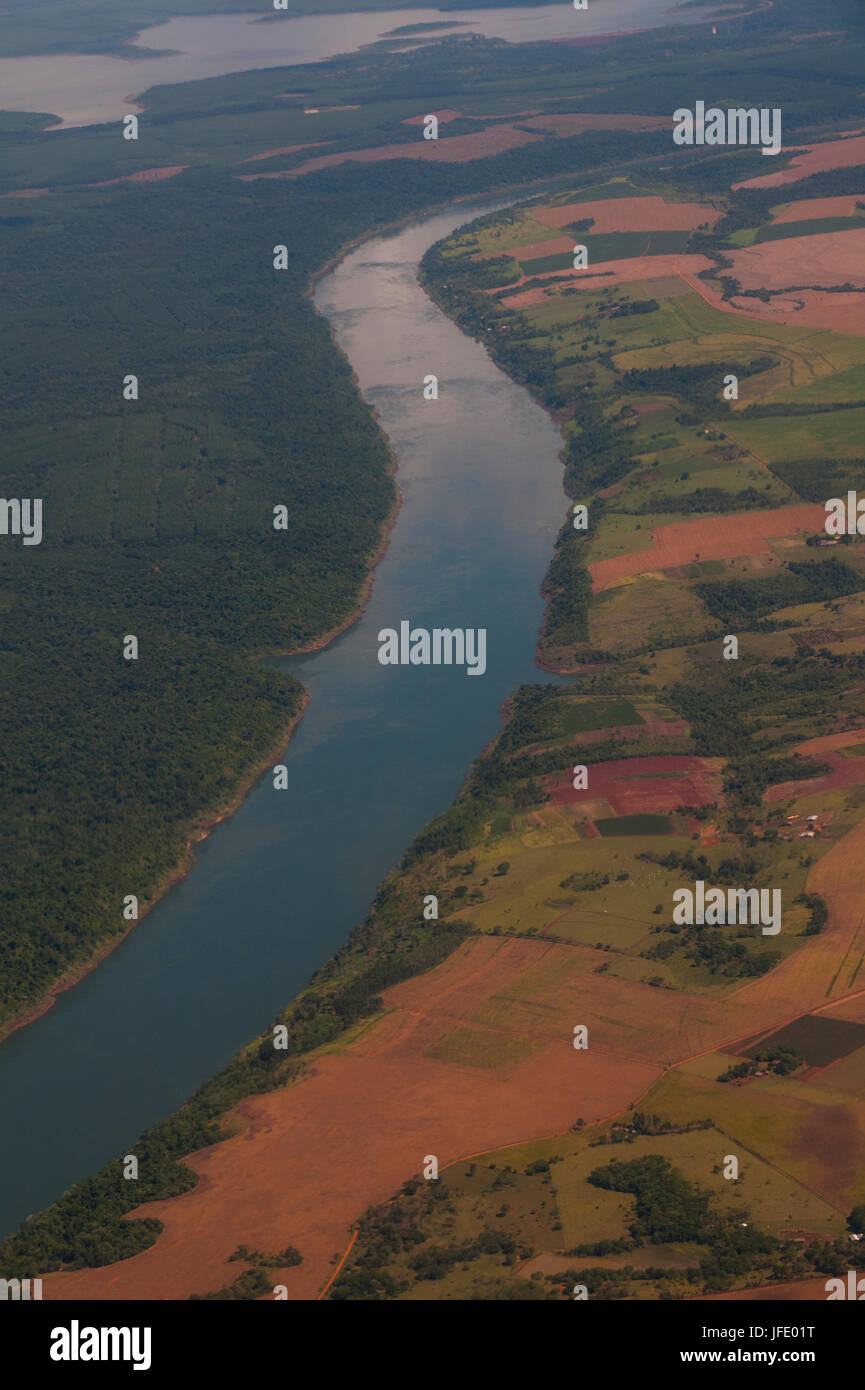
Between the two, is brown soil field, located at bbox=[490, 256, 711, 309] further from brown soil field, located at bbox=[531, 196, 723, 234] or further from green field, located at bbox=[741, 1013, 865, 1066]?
green field, located at bbox=[741, 1013, 865, 1066]

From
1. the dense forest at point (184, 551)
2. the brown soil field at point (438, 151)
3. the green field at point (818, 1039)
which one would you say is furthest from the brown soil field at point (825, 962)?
the brown soil field at point (438, 151)

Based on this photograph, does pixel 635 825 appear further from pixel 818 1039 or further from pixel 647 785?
pixel 818 1039

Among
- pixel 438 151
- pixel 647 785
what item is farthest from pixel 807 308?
pixel 438 151

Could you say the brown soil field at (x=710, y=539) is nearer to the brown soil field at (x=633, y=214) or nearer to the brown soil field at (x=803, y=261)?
the brown soil field at (x=803, y=261)

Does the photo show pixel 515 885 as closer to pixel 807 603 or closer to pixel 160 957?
pixel 160 957

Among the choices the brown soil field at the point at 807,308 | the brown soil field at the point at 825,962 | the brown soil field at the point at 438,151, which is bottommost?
the brown soil field at the point at 825,962

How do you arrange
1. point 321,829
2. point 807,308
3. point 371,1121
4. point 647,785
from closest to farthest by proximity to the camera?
point 371,1121 < point 647,785 < point 321,829 < point 807,308
